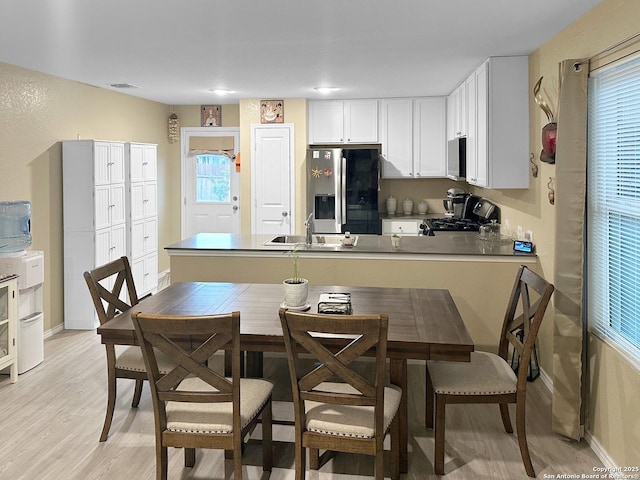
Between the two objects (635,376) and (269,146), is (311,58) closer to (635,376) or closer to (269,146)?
(269,146)

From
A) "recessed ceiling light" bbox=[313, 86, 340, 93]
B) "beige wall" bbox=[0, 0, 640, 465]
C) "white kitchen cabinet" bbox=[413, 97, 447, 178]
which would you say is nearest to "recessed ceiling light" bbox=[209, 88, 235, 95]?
"beige wall" bbox=[0, 0, 640, 465]

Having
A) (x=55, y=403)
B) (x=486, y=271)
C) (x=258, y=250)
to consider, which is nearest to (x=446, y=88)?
(x=486, y=271)

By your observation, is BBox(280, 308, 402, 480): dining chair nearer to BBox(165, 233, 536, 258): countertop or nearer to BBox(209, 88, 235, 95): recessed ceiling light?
BBox(165, 233, 536, 258): countertop

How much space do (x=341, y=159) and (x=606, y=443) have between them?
440 cm

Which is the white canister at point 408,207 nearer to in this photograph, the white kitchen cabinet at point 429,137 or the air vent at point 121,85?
the white kitchen cabinet at point 429,137

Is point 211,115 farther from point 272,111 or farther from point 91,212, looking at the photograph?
point 91,212

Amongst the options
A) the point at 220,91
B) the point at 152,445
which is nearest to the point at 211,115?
the point at 220,91

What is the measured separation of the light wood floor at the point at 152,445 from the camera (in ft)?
9.16

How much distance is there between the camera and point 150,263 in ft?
21.0

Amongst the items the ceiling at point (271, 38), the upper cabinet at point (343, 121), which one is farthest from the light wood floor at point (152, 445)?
the upper cabinet at point (343, 121)

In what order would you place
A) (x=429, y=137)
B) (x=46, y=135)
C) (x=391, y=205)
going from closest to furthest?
(x=46, y=135) → (x=429, y=137) → (x=391, y=205)

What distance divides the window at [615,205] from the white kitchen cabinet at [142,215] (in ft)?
14.8

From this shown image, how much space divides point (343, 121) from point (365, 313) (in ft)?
14.3

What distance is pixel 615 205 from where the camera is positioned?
113 inches
